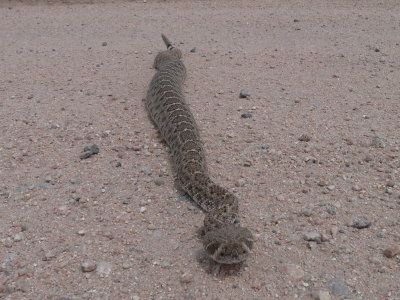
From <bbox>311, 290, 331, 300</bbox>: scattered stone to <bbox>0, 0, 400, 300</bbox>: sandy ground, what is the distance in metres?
0.01

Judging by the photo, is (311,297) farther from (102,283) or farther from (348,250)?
(102,283)

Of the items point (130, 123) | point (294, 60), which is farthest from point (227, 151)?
point (294, 60)

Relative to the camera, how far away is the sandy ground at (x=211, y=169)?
459 cm

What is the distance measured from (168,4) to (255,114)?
10796 mm

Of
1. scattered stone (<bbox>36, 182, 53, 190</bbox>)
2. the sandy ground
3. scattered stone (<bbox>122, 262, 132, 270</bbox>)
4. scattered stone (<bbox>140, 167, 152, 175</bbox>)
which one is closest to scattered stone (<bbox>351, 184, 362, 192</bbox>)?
the sandy ground

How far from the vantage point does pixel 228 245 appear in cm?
452

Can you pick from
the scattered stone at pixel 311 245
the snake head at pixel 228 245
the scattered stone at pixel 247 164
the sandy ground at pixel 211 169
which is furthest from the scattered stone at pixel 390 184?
the snake head at pixel 228 245

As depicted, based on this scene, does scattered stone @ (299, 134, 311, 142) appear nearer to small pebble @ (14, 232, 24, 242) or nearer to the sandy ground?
the sandy ground

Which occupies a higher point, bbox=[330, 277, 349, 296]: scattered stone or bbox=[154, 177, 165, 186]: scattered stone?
bbox=[330, 277, 349, 296]: scattered stone

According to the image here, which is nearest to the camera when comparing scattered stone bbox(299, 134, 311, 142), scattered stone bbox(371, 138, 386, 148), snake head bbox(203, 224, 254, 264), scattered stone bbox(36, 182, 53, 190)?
snake head bbox(203, 224, 254, 264)

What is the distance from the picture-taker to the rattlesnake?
15.0 feet

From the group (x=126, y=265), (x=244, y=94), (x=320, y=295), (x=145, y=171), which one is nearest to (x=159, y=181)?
(x=145, y=171)

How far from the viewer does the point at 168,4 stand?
17.5m

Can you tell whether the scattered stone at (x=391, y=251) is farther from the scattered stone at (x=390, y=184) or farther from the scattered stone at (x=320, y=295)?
the scattered stone at (x=390, y=184)
